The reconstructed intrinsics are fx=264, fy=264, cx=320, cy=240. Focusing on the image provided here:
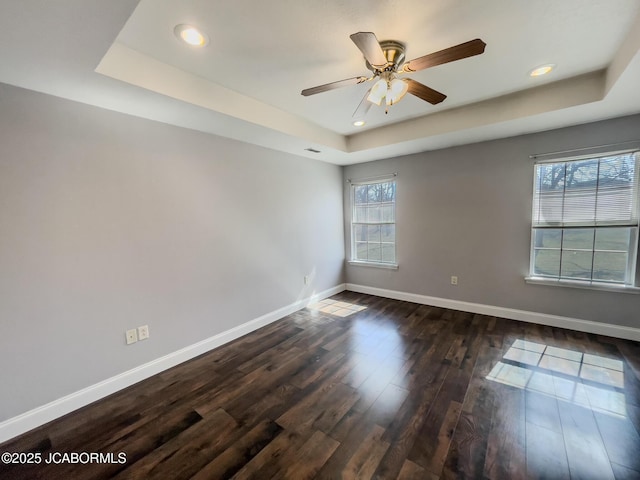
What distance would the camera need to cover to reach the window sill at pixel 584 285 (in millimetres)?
2742

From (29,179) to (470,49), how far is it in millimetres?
2927

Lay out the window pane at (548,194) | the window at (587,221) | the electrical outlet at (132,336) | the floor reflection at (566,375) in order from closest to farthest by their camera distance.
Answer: the floor reflection at (566,375), the electrical outlet at (132,336), the window at (587,221), the window pane at (548,194)

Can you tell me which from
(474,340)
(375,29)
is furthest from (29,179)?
(474,340)

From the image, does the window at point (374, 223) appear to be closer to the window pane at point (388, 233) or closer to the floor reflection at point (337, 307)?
A: the window pane at point (388, 233)

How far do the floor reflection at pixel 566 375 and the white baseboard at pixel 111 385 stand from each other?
2.59 metres

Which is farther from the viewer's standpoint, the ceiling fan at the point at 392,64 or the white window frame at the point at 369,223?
the white window frame at the point at 369,223

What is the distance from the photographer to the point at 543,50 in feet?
6.36

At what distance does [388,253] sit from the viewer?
4.43m

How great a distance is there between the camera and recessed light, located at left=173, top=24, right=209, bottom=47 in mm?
1616

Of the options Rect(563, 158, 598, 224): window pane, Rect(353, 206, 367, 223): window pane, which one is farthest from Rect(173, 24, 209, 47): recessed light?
Rect(563, 158, 598, 224): window pane

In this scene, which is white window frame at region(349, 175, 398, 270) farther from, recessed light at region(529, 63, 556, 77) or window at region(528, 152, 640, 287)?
recessed light at region(529, 63, 556, 77)

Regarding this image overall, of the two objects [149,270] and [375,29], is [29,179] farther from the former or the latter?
[375,29]

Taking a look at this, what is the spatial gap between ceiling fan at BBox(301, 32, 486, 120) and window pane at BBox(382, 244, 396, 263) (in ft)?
8.36

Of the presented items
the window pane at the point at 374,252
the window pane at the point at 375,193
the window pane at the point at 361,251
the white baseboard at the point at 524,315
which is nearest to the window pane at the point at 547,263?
the white baseboard at the point at 524,315
